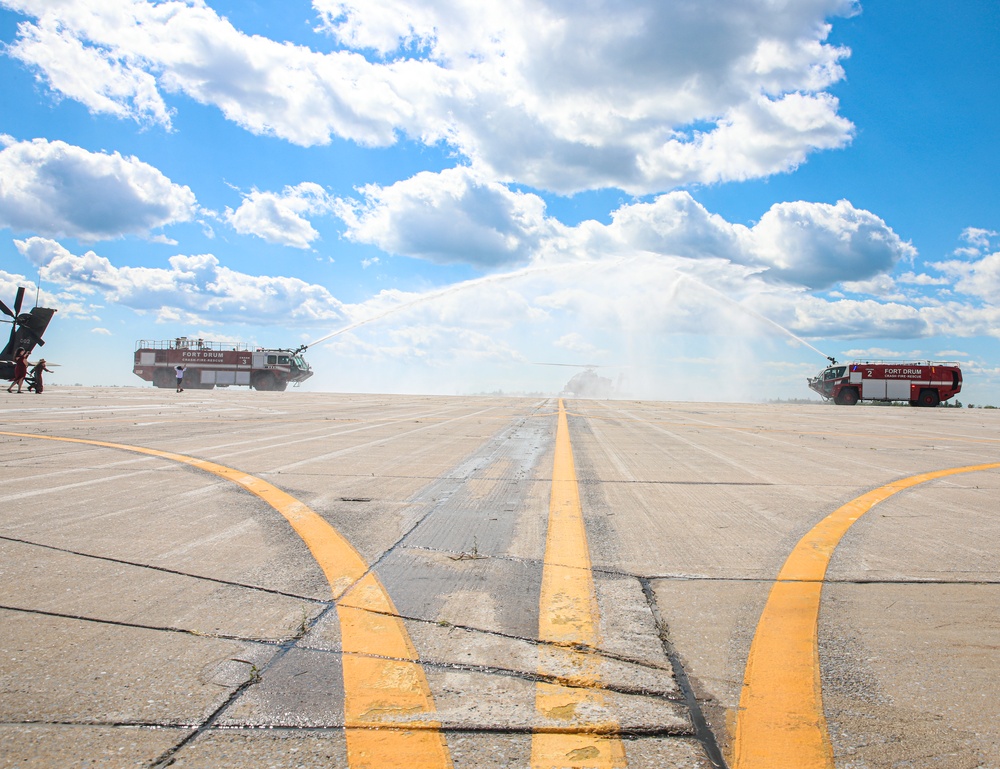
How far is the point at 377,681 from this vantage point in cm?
252

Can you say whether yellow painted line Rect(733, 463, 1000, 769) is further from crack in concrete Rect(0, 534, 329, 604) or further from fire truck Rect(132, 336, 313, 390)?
fire truck Rect(132, 336, 313, 390)

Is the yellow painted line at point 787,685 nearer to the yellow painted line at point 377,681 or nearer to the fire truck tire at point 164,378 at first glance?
the yellow painted line at point 377,681

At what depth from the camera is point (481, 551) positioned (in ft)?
14.7

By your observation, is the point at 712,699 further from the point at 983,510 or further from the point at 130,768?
the point at 983,510

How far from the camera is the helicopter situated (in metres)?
29.5

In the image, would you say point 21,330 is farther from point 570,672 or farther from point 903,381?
point 903,381

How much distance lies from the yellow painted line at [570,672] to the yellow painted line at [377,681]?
0.36m

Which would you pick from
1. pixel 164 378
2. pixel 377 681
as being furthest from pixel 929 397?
pixel 164 378

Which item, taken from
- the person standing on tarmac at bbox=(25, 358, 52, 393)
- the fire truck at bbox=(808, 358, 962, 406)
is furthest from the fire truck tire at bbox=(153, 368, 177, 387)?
the fire truck at bbox=(808, 358, 962, 406)

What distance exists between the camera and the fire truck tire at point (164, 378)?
54969 mm

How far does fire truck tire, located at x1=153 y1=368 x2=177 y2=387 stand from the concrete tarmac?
52740mm

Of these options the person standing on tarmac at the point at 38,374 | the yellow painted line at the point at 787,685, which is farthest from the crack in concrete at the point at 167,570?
the person standing on tarmac at the point at 38,374

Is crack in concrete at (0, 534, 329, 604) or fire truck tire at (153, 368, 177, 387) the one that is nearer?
crack in concrete at (0, 534, 329, 604)

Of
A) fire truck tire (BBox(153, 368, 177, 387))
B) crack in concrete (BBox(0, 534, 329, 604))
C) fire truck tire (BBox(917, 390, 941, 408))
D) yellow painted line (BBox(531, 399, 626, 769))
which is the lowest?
crack in concrete (BBox(0, 534, 329, 604))
